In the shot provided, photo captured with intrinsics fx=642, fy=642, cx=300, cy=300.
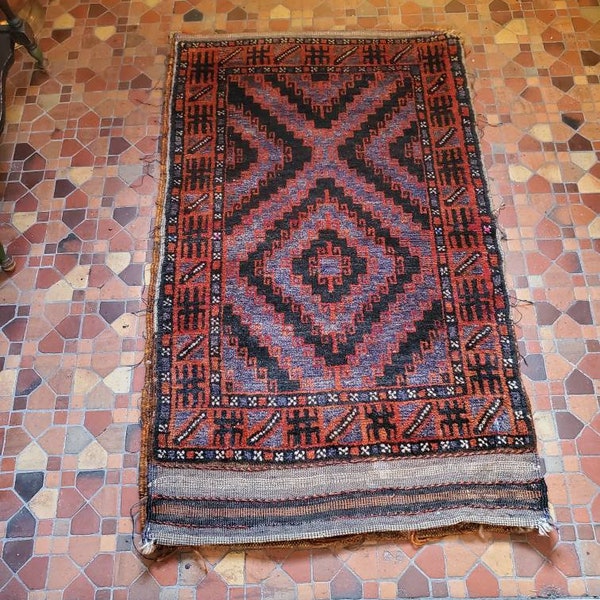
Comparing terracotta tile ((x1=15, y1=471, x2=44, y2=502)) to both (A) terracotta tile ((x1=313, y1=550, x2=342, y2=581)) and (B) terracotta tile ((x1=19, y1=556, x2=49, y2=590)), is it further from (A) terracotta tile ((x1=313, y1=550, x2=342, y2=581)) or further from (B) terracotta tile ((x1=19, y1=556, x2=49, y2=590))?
(A) terracotta tile ((x1=313, y1=550, x2=342, y2=581))

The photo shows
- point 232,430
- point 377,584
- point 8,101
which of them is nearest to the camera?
point 377,584

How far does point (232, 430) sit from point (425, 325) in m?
0.61

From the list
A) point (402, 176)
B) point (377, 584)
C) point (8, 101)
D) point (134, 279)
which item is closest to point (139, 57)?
point (8, 101)

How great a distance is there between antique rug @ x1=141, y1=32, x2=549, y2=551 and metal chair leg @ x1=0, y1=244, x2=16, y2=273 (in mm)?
437

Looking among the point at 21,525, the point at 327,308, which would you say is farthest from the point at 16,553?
the point at 327,308

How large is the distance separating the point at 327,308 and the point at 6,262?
0.96 meters

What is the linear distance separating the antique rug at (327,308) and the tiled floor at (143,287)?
0.24 ft

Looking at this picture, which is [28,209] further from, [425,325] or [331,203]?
[425,325]

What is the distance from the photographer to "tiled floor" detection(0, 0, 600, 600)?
1.60 metres

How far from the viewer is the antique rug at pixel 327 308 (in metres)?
1.65

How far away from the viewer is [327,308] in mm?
1858

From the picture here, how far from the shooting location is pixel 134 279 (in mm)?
1918

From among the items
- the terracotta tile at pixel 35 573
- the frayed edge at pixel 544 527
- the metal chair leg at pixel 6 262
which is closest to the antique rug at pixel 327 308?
the frayed edge at pixel 544 527

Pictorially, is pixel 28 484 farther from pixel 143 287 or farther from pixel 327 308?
pixel 327 308
